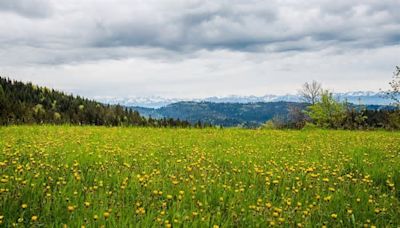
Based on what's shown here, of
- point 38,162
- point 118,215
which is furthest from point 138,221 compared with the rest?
point 38,162

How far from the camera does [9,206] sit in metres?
5.50

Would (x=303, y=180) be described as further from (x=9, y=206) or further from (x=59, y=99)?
(x=59, y=99)

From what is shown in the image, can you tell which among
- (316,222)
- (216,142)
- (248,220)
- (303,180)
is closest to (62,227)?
(248,220)

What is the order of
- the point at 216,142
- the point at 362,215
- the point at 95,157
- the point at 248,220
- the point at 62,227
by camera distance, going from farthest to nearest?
the point at 216,142 → the point at 95,157 → the point at 362,215 → the point at 248,220 → the point at 62,227

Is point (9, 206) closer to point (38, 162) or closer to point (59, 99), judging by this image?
point (38, 162)

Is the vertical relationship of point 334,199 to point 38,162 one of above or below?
below

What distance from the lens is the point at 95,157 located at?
9.76 m

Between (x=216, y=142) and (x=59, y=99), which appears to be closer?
(x=216, y=142)

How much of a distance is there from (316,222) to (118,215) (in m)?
2.82

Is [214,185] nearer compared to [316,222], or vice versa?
[316,222]

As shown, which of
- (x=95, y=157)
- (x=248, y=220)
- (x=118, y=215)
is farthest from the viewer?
(x=95, y=157)

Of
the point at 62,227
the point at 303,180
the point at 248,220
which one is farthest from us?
the point at 303,180

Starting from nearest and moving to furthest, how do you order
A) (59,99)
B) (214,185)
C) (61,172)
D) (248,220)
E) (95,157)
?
(248,220) < (214,185) < (61,172) < (95,157) < (59,99)

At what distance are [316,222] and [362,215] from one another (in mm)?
944
